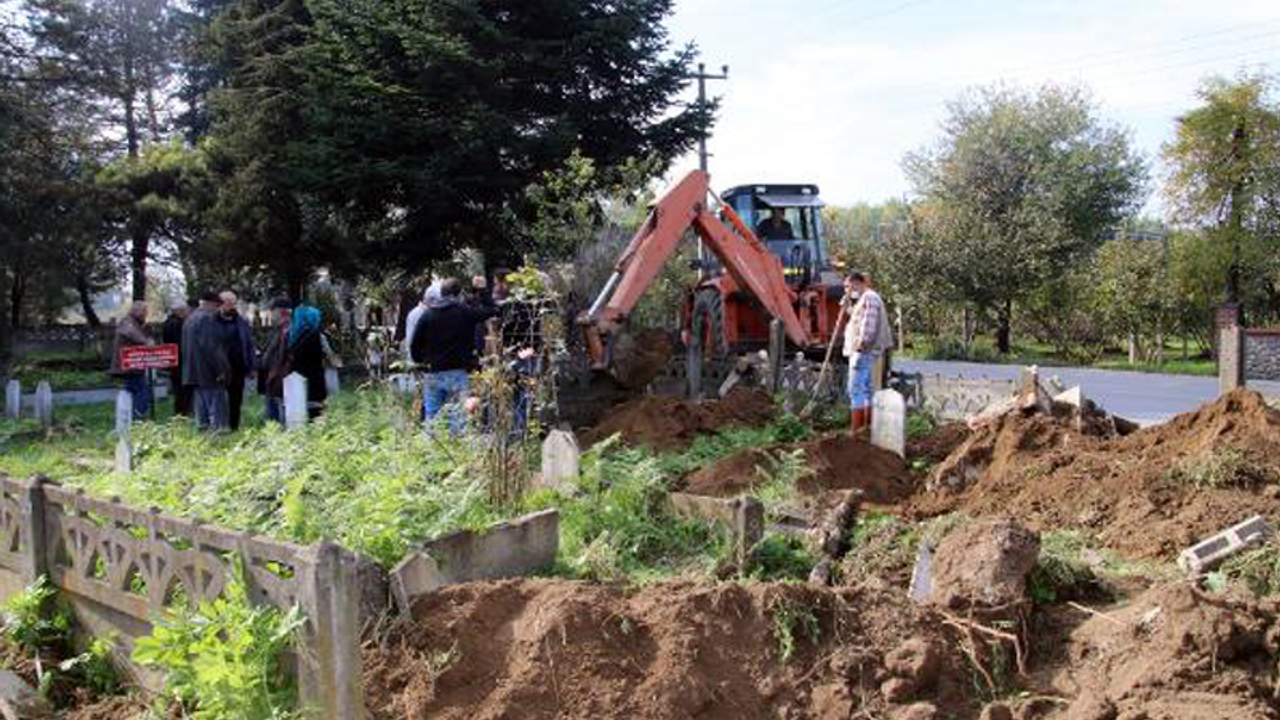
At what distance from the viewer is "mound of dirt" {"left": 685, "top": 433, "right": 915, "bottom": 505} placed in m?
8.25

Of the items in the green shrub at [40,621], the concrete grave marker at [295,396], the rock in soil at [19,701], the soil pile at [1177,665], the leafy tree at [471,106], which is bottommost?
the rock in soil at [19,701]

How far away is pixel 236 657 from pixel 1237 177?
28.4 metres

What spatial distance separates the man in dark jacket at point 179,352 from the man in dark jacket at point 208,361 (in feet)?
4.35

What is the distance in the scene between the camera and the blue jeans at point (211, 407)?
11.8 m

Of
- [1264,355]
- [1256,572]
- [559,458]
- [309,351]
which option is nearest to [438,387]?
[309,351]

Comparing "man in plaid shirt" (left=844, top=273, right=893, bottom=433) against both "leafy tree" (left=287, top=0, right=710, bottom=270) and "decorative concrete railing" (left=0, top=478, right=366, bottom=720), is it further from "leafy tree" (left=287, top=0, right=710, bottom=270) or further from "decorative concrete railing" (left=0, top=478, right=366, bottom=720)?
"leafy tree" (left=287, top=0, right=710, bottom=270)

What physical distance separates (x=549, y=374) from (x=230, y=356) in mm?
5140

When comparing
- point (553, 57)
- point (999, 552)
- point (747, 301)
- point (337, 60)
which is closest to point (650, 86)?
point (553, 57)

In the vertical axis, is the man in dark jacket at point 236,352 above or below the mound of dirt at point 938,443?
above

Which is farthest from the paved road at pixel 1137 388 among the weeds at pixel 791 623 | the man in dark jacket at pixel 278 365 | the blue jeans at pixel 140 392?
the blue jeans at pixel 140 392

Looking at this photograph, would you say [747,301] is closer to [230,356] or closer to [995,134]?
[230,356]

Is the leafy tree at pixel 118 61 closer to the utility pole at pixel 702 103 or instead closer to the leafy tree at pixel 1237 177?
the utility pole at pixel 702 103

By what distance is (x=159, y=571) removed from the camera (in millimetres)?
4938

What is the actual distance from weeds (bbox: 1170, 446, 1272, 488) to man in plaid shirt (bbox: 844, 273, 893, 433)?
4.08 m
